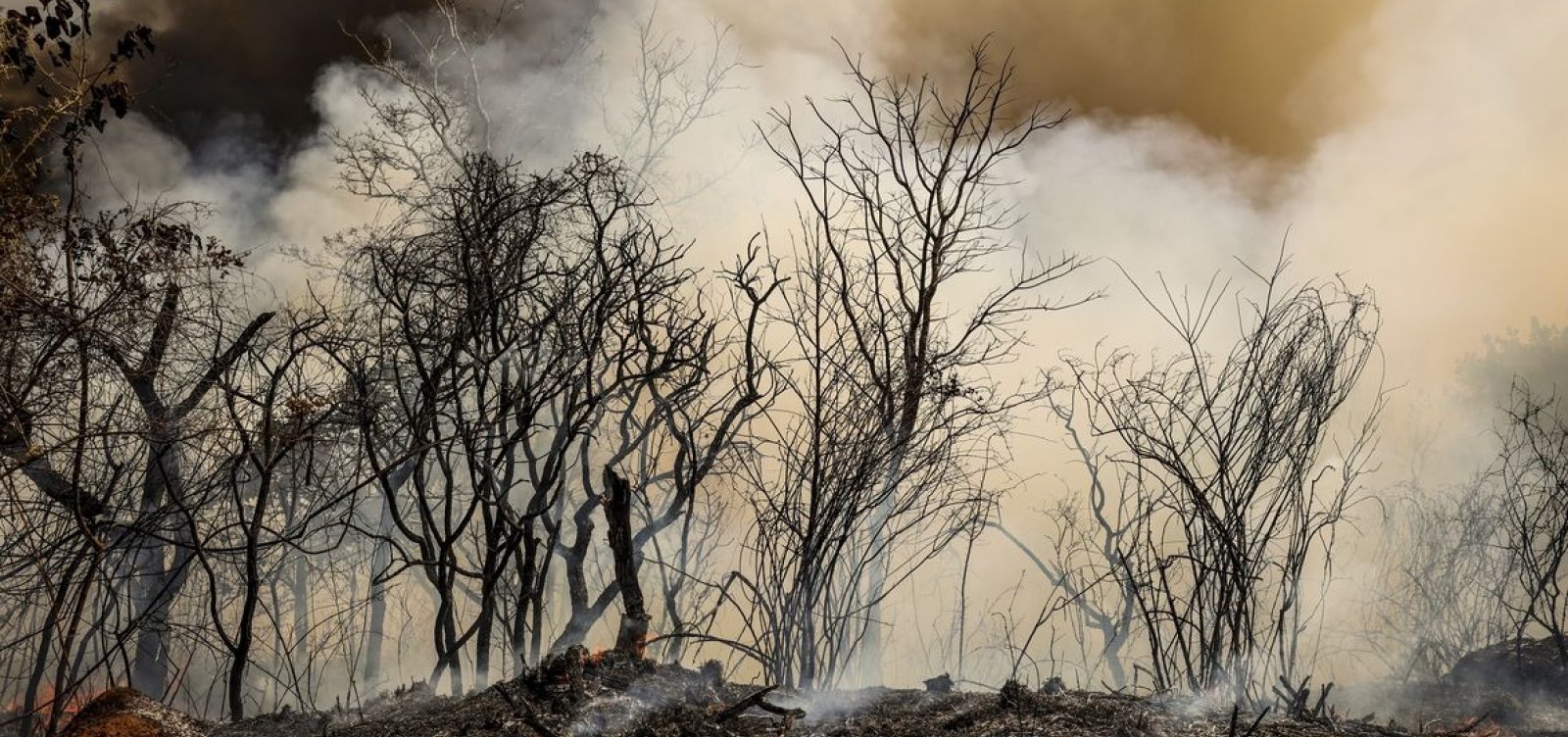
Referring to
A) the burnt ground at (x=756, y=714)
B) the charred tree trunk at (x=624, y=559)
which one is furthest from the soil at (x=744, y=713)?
the charred tree trunk at (x=624, y=559)

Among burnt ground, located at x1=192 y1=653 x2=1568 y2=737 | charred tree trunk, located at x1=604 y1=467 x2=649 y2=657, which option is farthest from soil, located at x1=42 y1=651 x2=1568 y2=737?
charred tree trunk, located at x1=604 y1=467 x2=649 y2=657

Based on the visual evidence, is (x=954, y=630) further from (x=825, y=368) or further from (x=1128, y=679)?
(x=825, y=368)

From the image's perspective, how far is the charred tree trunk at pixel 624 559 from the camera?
5.20 metres

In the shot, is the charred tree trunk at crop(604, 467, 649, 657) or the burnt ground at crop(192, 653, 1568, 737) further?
the charred tree trunk at crop(604, 467, 649, 657)

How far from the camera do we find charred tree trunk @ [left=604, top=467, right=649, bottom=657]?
5.20 m

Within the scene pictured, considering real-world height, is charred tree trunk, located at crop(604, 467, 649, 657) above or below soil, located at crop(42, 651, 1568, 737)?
above

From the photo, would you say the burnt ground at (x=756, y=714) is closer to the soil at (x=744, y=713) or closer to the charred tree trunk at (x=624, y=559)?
the soil at (x=744, y=713)

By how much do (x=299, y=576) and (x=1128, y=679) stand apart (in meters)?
12.0

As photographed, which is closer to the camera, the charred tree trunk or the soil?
the soil

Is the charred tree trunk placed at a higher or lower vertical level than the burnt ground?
higher

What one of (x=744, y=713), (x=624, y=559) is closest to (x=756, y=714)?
(x=744, y=713)

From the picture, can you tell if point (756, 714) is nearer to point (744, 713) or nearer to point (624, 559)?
point (744, 713)

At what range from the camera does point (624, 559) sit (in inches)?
218

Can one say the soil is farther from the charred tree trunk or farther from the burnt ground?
the charred tree trunk
